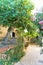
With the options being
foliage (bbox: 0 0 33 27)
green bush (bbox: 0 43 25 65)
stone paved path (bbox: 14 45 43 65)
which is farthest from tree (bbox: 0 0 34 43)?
stone paved path (bbox: 14 45 43 65)

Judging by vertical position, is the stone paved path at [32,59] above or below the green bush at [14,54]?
below

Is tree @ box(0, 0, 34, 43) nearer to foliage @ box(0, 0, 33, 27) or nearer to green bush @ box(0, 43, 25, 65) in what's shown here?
foliage @ box(0, 0, 33, 27)

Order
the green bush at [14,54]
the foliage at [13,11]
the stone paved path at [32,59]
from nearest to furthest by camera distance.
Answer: the foliage at [13,11], the stone paved path at [32,59], the green bush at [14,54]

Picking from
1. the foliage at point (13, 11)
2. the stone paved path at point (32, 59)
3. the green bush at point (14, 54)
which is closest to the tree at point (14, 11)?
the foliage at point (13, 11)

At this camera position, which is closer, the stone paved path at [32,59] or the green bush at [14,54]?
Result: the stone paved path at [32,59]

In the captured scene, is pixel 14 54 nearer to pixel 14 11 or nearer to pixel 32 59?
pixel 32 59

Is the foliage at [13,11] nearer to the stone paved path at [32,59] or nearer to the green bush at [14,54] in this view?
the green bush at [14,54]

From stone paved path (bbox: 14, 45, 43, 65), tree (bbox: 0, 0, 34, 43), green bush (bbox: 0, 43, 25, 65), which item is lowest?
stone paved path (bbox: 14, 45, 43, 65)

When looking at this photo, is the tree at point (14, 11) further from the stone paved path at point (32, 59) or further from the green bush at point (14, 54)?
the stone paved path at point (32, 59)

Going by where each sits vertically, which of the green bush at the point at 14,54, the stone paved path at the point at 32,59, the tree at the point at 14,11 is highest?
the tree at the point at 14,11

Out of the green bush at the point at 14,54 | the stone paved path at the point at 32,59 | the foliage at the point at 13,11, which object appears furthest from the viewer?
the green bush at the point at 14,54

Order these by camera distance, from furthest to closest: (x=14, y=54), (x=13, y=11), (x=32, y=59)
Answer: (x=14, y=54), (x=32, y=59), (x=13, y=11)

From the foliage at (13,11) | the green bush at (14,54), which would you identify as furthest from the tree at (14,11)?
the green bush at (14,54)

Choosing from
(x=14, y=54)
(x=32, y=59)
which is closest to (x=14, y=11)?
(x=14, y=54)
